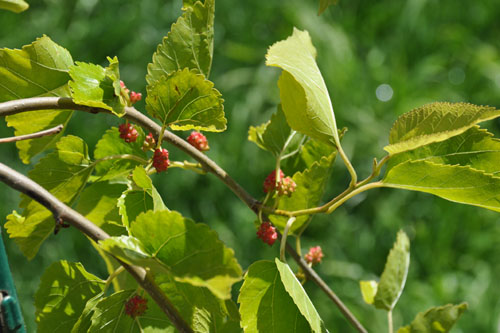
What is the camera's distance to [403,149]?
392mm

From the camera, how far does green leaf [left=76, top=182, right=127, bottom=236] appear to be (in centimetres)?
45

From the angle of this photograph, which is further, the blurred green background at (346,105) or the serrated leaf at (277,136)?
the blurred green background at (346,105)

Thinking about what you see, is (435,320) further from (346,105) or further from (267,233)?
(346,105)

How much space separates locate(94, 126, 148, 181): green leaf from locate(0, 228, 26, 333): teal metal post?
0.12m

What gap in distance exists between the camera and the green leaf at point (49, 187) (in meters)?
0.43

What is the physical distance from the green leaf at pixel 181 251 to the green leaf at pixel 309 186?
169mm

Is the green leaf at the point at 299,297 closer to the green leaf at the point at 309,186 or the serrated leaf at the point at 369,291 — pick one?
the green leaf at the point at 309,186

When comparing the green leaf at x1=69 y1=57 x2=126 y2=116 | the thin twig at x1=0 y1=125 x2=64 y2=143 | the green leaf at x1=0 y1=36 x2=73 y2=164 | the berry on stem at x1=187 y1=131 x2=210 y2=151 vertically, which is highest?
the green leaf at x1=0 y1=36 x2=73 y2=164

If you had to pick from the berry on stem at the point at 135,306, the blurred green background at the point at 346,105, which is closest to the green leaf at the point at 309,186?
the berry on stem at the point at 135,306

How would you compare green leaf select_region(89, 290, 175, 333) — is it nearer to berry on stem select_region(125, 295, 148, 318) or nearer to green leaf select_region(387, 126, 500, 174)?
berry on stem select_region(125, 295, 148, 318)

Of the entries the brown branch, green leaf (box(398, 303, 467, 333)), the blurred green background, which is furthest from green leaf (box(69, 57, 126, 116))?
the blurred green background

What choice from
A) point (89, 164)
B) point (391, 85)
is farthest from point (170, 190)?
point (89, 164)

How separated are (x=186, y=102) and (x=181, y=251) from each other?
0.40 feet

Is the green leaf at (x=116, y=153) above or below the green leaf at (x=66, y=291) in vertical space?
above
